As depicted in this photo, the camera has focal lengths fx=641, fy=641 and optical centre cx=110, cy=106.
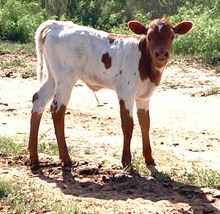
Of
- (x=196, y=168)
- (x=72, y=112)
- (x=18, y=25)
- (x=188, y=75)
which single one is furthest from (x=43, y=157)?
(x=18, y=25)

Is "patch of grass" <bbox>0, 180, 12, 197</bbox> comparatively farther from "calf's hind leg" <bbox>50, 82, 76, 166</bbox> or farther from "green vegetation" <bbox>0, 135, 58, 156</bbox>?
"green vegetation" <bbox>0, 135, 58, 156</bbox>

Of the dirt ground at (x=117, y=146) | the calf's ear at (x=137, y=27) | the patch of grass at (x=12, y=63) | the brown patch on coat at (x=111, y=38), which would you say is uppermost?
the calf's ear at (x=137, y=27)

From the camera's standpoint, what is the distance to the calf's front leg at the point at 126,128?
667cm

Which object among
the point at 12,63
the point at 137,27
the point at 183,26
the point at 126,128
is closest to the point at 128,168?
the point at 126,128

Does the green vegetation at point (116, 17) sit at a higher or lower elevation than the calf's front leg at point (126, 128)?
lower

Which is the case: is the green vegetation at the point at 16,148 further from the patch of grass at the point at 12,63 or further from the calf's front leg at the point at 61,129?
the patch of grass at the point at 12,63

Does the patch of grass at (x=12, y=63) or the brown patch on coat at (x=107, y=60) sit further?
the patch of grass at (x=12, y=63)

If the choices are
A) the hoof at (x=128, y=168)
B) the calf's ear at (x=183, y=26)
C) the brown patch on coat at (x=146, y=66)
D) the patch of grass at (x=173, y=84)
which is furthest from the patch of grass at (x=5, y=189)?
the patch of grass at (x=173, y=84)

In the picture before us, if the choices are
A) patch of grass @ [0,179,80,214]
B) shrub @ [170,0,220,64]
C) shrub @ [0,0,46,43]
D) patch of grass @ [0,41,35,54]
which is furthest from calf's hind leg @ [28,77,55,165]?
shrub @ [0,0,46,43]

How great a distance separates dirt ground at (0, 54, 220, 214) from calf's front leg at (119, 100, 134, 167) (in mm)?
123

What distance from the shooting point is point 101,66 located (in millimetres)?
6781

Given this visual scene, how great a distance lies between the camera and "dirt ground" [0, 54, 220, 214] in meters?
5.89

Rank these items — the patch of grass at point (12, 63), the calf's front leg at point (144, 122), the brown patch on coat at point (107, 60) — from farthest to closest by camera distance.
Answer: the patch of grass at point (12, 63) → the calf's front leg at point (144, 122) → the brown patch on coat at point (107, 60)

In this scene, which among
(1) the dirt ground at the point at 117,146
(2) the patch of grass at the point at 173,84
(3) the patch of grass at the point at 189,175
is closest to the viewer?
(1) the dirt ground at the point at 117,146
